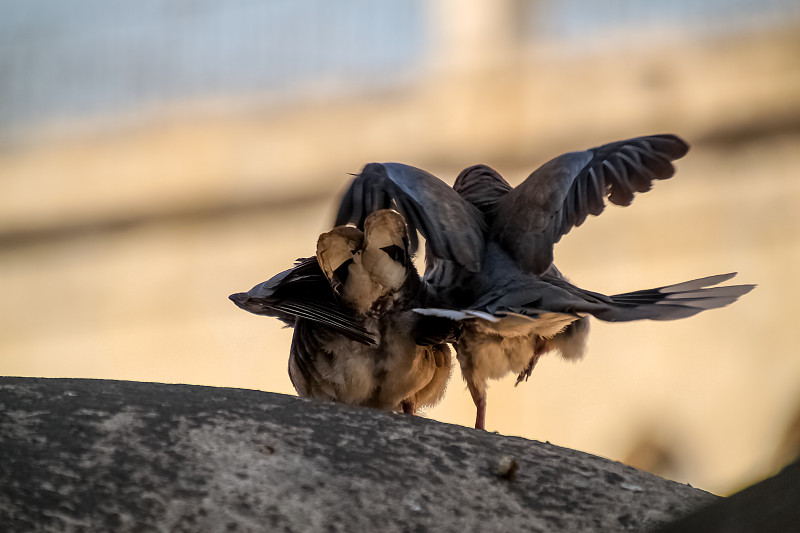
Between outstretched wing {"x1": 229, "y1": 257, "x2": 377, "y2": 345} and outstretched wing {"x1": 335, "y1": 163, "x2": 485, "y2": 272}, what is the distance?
21 cm

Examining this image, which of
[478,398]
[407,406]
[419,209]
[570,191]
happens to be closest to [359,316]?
[419,209]

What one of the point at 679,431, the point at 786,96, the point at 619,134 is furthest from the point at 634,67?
the point at 679,431

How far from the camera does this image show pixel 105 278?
444 inches

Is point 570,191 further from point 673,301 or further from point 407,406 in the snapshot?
point 407,406

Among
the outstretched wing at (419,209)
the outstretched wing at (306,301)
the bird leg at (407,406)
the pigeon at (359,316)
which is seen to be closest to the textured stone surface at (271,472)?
the outstretched wing at (306,301)

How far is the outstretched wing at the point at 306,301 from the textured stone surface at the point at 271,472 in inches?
14.8

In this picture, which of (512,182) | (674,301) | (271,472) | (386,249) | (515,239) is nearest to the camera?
(271,472)

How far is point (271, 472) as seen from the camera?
270 cm

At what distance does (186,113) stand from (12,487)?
29.0 feet

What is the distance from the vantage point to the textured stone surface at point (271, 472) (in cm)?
250

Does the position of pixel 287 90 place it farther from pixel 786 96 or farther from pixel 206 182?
pixel 786 96

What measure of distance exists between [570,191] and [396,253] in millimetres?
680

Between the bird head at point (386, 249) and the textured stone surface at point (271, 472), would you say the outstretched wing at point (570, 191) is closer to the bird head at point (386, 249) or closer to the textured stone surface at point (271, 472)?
the bird head at point (386, 249)

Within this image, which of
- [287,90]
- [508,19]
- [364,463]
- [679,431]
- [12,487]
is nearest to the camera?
[12,487]
